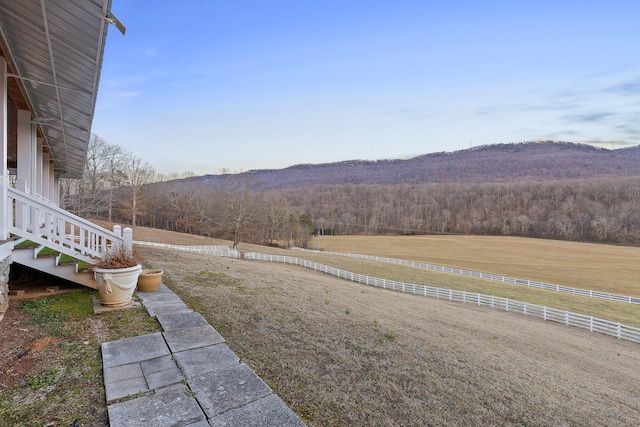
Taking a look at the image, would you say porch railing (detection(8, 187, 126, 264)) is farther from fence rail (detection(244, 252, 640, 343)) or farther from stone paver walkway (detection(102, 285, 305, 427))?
fence rail (detection(244, 252, 640, 343))

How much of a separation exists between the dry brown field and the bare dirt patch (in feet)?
0.06

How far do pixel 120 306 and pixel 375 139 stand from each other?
4186 cm

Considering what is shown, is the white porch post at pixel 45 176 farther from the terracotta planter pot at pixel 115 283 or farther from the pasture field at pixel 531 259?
the pasture field at pixel 531 259

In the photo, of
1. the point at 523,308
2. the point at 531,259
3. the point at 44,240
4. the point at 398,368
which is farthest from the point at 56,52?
the point at 531,259

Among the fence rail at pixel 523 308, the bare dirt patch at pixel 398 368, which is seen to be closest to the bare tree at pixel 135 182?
the fence rail at pixel 523 308

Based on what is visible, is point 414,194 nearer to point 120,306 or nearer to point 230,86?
point 230,86

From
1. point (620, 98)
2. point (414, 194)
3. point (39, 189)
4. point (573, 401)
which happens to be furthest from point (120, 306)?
point (414, 194)

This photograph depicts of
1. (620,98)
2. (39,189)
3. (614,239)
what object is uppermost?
(620,98)

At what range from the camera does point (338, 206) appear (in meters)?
88.3

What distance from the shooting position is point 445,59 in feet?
68.0

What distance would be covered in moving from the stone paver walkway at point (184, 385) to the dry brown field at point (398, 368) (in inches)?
13.5

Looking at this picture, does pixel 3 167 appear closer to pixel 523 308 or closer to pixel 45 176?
pixel 45 176

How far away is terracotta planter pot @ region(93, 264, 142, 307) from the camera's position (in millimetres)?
4629

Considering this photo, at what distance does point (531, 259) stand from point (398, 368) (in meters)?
40.7
